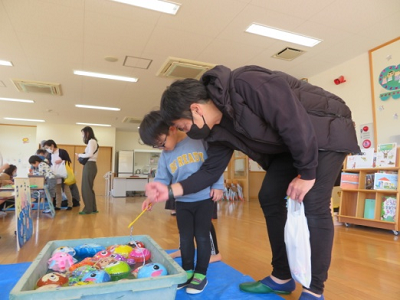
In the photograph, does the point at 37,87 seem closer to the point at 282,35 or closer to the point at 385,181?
the point at 282,35

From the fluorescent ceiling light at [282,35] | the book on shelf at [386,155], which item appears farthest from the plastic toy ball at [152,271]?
the fluorescent ceiling light at [282,35]

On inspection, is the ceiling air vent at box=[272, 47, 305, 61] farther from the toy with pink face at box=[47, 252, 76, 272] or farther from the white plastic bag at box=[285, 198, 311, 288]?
the toy with pink face at box=[47, 252, 76, 272]

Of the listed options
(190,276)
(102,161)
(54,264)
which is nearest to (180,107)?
(190,276)

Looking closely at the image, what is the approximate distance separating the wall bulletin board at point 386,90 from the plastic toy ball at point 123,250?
3272mm

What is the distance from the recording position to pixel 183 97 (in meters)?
1.04

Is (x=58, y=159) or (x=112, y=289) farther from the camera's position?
(x=58, y=159)

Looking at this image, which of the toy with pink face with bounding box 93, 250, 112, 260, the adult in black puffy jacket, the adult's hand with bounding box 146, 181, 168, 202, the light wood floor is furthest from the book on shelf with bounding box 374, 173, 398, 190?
the toy with pink face with bounding box 93, 250, 112, 260

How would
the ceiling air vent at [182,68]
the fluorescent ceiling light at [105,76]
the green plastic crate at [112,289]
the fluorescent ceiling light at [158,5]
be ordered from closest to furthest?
the green plastic crate at [112,289], the fluorescent ceiling light at [158,5], the ceiling air vent at [182,68], the fluorescent ceiling light at [105,76]

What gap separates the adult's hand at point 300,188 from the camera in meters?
0.98

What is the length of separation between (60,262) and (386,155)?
309 centimetres

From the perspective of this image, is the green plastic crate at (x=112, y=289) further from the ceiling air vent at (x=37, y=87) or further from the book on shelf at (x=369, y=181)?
the ceiling air vent at (x=37, y=87)

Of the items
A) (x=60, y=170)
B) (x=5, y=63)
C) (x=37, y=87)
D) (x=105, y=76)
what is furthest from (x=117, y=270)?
(x=37, y=87)

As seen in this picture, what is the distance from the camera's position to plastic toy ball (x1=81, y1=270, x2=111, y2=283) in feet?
3.48

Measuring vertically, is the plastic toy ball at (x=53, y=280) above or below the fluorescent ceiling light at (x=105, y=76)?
below
